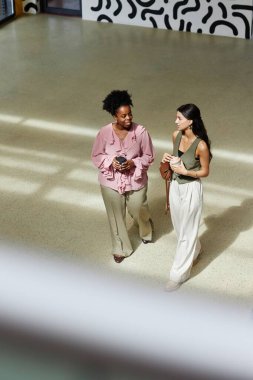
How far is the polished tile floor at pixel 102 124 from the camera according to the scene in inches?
219

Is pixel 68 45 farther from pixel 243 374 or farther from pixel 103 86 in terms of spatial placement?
pixel 243 374

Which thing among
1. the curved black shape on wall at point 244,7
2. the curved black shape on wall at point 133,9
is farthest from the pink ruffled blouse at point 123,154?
the curved black shape on wall at point 133,9

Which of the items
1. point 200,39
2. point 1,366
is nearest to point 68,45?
point 200,39

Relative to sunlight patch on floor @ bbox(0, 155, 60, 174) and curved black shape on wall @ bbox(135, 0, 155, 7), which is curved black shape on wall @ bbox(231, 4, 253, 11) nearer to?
curved black shape on wall @ bbox(135, 0, 155, 7)

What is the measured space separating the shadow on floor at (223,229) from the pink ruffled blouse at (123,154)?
0.88 metres

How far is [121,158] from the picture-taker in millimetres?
4859

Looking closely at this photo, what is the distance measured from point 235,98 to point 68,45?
284cm

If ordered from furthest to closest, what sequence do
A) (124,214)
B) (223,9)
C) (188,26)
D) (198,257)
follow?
(188,26) < (223,9) < (198,257) < (124,214)

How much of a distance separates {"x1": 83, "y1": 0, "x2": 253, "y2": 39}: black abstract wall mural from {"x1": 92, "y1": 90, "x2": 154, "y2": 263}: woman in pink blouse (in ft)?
18.2

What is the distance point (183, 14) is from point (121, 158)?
5932 mm

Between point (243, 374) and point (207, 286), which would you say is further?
point (207, 286)

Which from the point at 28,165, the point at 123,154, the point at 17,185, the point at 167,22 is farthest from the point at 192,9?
the point at 123,154

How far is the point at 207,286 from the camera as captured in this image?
516 cm

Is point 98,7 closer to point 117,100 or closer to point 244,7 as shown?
point 244,7
